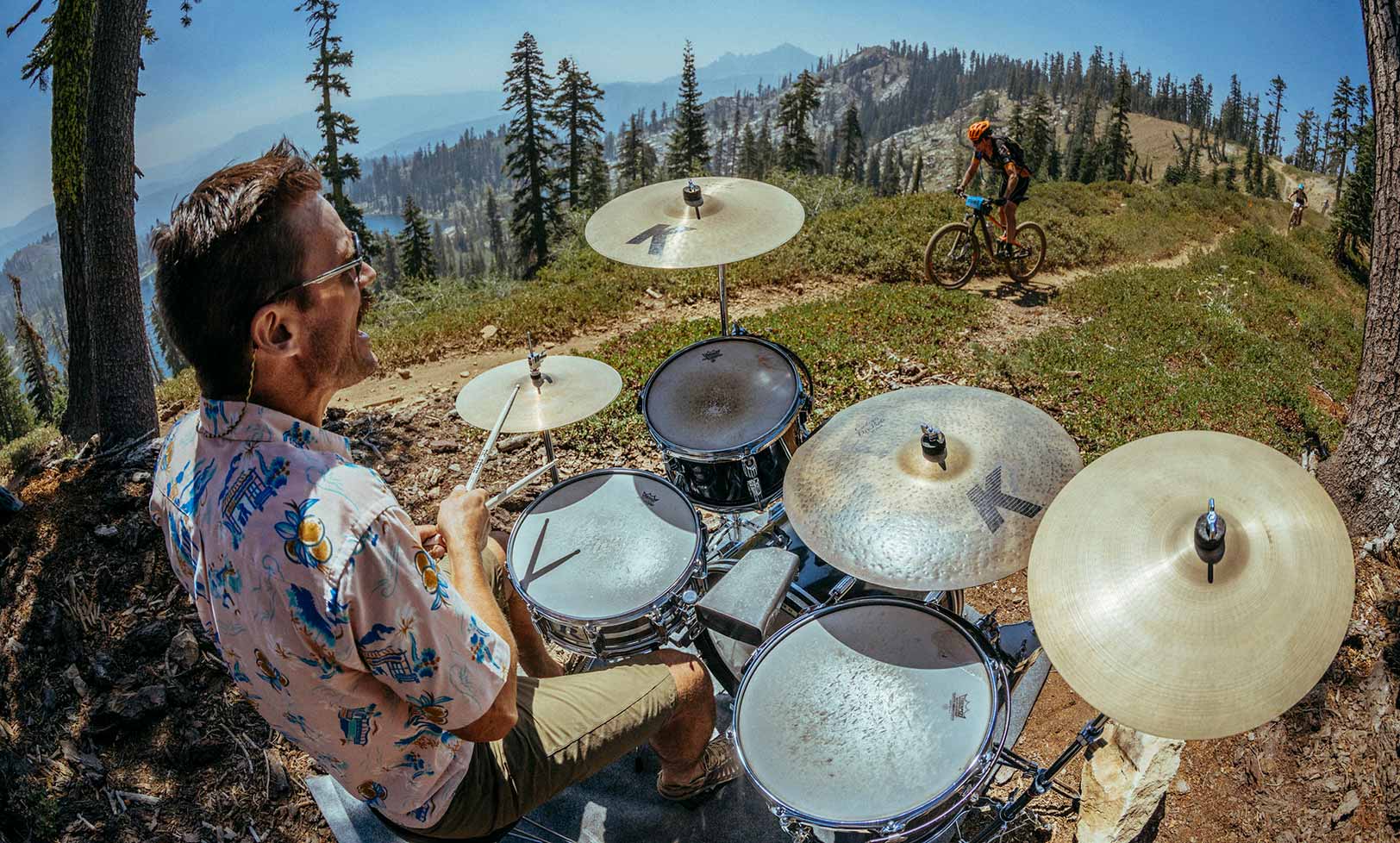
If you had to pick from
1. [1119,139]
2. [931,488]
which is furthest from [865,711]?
[1119,139]

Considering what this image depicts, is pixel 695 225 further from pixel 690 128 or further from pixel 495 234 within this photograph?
pixel 495 234

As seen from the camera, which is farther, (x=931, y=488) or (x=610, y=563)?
(x=610, y=563)

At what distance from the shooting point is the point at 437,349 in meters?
9.36

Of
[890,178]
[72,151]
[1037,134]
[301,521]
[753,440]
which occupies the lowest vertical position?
[890,178]

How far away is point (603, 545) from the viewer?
3627 millimetres

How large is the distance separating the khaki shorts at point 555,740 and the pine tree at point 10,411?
5246cm

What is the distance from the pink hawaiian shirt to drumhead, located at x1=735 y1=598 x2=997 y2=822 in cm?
108

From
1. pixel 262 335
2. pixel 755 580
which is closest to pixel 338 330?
pixel 262 335

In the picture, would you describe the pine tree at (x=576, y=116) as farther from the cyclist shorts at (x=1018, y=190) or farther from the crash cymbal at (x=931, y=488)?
the crash cymbal at (x=931, y=488)

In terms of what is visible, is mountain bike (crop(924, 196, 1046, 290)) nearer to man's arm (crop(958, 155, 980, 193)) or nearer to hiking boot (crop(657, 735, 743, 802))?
man's arm (crop(958, 155, 980, 193))

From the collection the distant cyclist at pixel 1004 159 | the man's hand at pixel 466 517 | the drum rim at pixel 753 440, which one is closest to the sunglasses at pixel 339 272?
the man's hand at pixel 466 517

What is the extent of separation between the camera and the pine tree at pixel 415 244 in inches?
1601

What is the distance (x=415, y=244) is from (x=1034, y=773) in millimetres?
44168

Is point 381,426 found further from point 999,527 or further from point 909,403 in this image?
point 999,527
